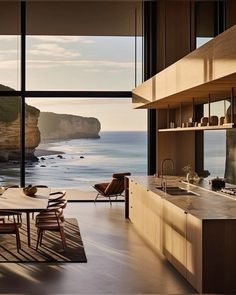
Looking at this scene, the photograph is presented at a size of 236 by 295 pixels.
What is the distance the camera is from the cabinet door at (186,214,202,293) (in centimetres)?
464

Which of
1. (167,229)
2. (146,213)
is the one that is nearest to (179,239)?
(167,229)

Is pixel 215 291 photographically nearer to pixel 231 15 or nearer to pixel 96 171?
pixel 231 15

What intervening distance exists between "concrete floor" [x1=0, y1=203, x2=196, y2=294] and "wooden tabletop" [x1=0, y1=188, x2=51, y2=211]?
78 centimetres

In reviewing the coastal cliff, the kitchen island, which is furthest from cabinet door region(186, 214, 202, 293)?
the coastal cliff

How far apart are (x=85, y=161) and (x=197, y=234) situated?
10514 mm

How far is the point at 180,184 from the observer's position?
7.80m

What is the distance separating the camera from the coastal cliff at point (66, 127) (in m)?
13.2

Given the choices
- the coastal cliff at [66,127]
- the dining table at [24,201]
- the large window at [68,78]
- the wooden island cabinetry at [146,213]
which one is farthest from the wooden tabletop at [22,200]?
the coastal cliff at [66,127]

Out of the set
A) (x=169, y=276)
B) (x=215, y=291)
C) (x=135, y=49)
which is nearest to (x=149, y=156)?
(x=135, y=49)

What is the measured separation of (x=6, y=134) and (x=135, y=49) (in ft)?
11.4

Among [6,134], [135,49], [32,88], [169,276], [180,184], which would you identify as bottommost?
[169,276]

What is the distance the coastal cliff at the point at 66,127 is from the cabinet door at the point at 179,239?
7.85 meters

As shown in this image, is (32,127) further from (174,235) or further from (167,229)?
(174,235)

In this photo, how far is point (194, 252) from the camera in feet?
15.8
